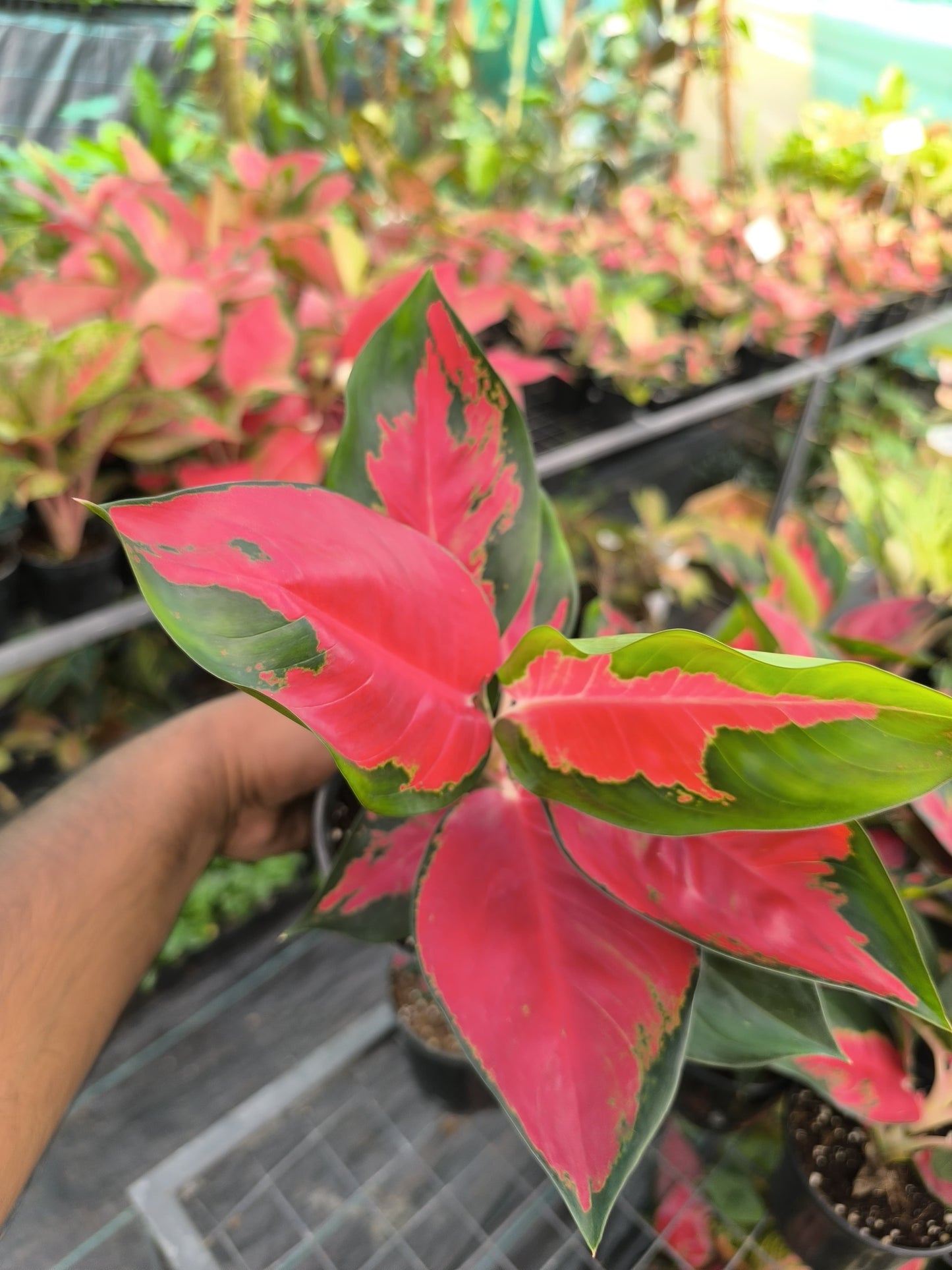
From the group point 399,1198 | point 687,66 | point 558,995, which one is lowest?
point 399,1198

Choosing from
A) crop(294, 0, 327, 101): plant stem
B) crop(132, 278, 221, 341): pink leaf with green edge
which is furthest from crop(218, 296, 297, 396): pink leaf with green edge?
crop(294, 0, 327, 101): plant stem

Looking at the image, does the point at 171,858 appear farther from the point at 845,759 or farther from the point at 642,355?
the point at 642,355

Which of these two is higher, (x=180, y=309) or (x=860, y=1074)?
(x=180, y=309)

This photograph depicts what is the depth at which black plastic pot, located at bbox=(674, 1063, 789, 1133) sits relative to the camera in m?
0.58

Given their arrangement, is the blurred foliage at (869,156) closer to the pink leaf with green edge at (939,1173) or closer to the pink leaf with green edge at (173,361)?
the pink leaf with green edge at (173,361)

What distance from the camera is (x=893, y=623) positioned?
28.0 inches

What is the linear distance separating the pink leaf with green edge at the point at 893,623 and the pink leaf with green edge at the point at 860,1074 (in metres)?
0.33

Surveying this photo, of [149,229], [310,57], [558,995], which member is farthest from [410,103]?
[558,995]

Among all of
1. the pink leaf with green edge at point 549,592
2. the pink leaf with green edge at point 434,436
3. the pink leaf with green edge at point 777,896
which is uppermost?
the pink leaf with green edge at point 434,436

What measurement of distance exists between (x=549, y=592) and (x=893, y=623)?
40 cm

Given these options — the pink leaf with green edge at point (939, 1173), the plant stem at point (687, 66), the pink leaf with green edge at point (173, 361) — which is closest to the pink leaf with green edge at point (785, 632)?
the pink leaf with green edge at point (939, 1173)

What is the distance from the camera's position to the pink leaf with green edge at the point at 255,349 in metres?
0.76

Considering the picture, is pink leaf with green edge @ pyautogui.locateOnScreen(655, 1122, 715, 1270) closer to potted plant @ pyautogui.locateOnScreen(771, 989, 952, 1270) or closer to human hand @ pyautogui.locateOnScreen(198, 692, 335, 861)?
potted plant @ pyautogui.locateOnScreen(771, 989, 952, 1270)

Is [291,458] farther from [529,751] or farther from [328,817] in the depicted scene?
[529,751]
